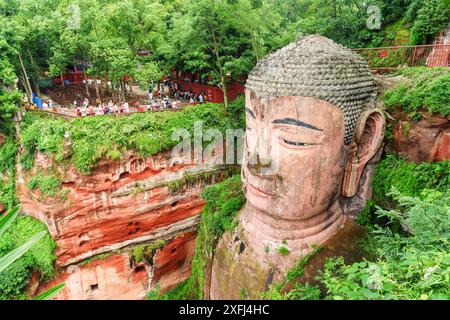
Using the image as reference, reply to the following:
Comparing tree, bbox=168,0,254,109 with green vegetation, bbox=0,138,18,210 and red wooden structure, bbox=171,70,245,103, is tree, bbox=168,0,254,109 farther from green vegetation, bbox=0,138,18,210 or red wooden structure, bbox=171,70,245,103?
green vegetation, bbox=0,138,18,210

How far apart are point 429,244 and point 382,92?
3965mm

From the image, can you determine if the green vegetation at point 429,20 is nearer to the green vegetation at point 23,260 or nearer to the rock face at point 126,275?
the rock face at point 126,275

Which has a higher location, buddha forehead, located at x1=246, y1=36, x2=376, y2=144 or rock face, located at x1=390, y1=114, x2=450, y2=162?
buddha forehead, located at x1=246, y1=36, x2=376, y2=144

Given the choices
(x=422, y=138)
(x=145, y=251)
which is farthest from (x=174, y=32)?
(x=422, y=138)

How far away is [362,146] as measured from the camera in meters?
6.50

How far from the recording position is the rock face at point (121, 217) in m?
13.2

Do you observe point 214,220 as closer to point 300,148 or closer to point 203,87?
point 300,148

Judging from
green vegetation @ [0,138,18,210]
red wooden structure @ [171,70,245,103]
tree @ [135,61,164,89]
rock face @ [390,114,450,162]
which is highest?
tree @ [135,61,164,89]

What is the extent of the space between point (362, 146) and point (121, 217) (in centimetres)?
1049

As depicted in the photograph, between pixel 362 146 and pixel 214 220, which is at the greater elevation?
pixel 362 146

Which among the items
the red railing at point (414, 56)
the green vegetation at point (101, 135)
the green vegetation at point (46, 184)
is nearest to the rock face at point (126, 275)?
the green vegetation at point (46, 184)

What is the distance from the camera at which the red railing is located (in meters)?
8.56

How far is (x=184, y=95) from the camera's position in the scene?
2152cm

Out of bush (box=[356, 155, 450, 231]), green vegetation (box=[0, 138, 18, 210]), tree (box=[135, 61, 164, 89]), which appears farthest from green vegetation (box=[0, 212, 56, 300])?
bush (box=[356, 155, 450, 231])
